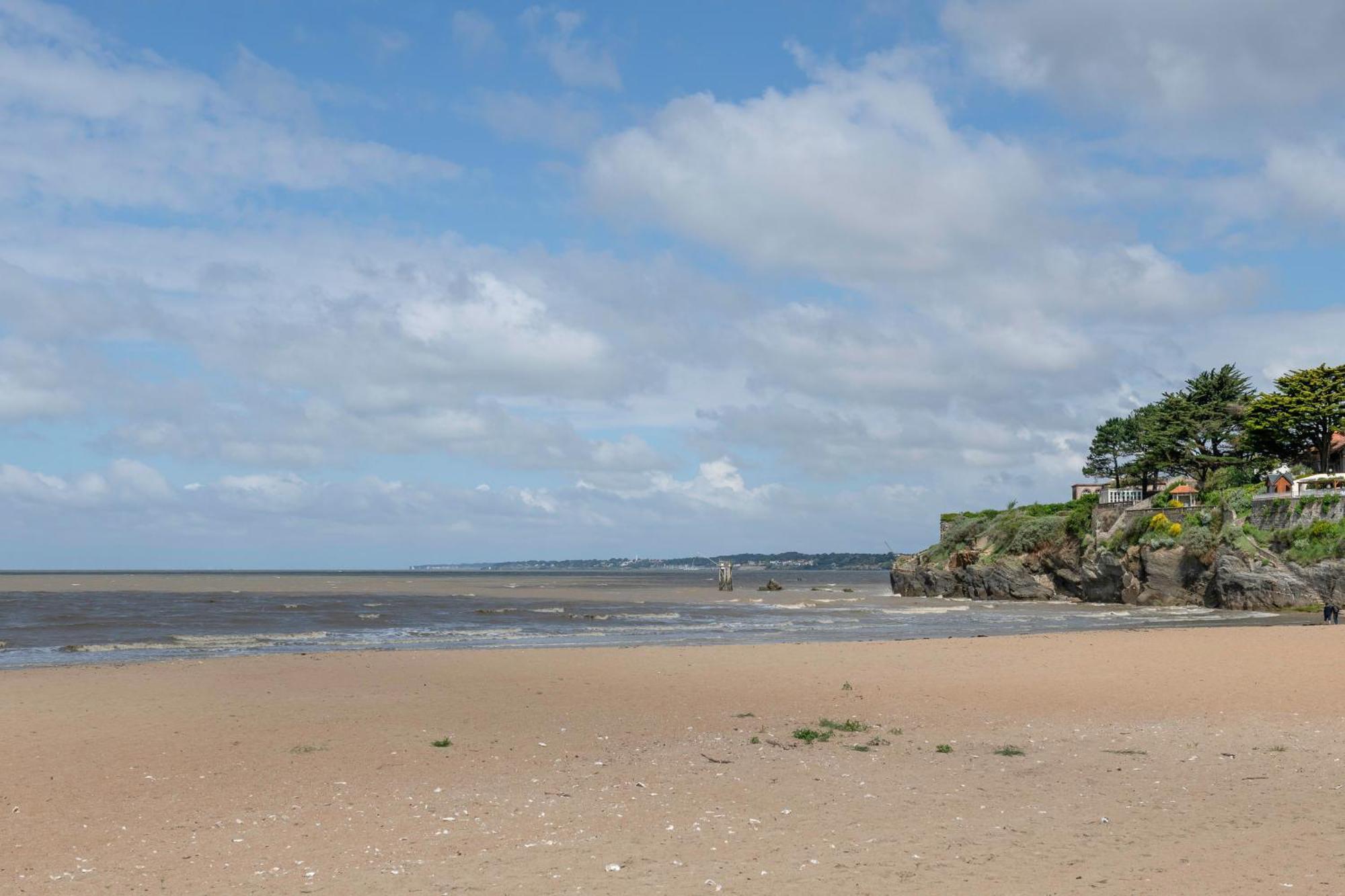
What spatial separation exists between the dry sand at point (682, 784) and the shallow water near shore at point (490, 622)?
13463 mm

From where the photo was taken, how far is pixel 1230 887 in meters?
7.86

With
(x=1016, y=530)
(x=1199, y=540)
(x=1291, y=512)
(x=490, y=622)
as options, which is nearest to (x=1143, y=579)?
(x=1199, y=540)

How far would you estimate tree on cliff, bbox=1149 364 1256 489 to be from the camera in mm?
70375

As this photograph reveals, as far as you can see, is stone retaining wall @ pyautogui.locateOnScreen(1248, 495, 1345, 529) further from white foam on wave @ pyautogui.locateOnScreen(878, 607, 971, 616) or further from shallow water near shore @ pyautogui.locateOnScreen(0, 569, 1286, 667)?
white foam on wave @ pyautogui.locateOnScreen(878, 607, 971, 616)

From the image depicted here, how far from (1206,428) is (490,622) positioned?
50.4m

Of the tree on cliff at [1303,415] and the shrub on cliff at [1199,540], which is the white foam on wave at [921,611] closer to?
the shrub on cliff at [1199,540]

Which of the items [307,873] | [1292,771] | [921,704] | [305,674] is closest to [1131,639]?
[921,704]

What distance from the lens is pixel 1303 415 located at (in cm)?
6216

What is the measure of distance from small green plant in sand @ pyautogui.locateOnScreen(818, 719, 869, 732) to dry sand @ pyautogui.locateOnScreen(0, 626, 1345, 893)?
330 millimetres

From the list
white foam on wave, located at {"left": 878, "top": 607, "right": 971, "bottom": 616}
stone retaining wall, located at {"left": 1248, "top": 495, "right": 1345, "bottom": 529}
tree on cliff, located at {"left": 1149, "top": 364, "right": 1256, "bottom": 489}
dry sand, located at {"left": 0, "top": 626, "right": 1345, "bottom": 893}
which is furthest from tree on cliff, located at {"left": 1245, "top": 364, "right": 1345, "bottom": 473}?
dry sand, located at {"left": 0, "top": 626, "right": 1345, "bottom": 893}

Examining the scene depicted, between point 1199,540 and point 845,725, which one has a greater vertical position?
point 1199,540

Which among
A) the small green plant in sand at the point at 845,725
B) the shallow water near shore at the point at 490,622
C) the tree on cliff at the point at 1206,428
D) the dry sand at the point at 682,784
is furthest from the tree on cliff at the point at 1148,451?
the small green plant in sand at the point at 845,725

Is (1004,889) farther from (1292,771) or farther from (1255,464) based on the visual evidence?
(1255,464)

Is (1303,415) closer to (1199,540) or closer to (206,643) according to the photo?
(1199,540)
